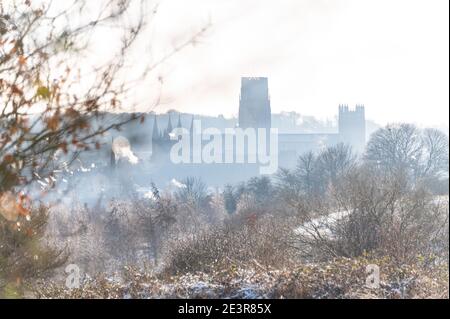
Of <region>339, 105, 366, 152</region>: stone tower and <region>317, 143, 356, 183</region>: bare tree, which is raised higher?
<region>339, 105, 366, 152</region>: stone tower

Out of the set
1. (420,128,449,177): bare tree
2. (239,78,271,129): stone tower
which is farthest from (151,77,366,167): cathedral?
(420,128,449,177): bare tree

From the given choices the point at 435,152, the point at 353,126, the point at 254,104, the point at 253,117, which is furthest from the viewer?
the point at 435,152

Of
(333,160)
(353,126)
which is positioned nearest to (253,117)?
(353,126)

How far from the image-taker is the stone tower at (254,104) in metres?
9.81

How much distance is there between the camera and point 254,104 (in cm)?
1068

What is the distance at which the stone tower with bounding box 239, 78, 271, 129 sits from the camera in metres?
9.81

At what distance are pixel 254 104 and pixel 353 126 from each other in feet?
57.8

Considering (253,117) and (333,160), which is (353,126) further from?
(253,117)

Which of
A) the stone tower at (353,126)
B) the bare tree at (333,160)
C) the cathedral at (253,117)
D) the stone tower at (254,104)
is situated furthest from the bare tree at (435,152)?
the stone tower at (254,104)

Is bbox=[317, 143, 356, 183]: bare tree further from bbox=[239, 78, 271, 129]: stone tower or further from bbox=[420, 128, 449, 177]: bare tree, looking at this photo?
bbox=[239, 78, 271, 129]: stone tower

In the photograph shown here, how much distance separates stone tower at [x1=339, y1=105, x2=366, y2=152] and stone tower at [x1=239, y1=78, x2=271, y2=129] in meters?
8.80
